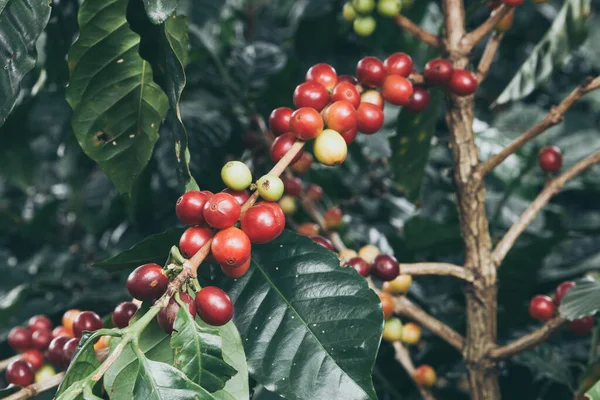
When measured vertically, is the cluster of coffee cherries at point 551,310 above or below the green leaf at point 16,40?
below

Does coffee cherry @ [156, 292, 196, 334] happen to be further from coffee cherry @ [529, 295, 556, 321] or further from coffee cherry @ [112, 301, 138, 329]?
coffee cherry @ [529, 295, 556, 321]

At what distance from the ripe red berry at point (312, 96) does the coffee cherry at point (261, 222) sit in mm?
187

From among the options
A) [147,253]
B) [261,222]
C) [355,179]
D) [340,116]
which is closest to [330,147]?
[340,116]

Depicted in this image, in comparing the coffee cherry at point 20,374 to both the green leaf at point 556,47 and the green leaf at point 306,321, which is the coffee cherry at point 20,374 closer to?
the green leaf at point 306,321

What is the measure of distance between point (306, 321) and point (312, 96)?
0.93 feet

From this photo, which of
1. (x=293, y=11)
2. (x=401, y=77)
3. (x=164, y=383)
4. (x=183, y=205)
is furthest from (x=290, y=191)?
(x=293, y=11)

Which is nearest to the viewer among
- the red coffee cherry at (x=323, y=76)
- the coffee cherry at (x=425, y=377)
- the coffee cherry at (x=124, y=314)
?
the coffee cherry at (x=124, y=314)

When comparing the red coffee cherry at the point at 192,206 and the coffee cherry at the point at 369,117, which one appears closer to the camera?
the red coffee cherry at the point at 192,206

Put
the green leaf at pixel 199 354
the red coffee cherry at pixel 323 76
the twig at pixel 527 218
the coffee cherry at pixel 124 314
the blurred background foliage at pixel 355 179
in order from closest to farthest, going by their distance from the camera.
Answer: the green leaf at pixel 199 354, the coffee cherry at pixel 124 314, the red coffee cherry at pixel 323 76, the twig at pixel 527 218, the blurred background foliage at pixel 355 179

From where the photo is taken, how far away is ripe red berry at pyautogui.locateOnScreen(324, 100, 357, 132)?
73 centimetres

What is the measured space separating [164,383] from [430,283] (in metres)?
0.98

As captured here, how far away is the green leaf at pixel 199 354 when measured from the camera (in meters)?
0.55

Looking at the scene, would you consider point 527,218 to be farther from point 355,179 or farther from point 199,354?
point 355,179

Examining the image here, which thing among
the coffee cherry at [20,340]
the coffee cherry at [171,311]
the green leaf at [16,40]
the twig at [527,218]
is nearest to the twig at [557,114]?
the twig at [527,218]
